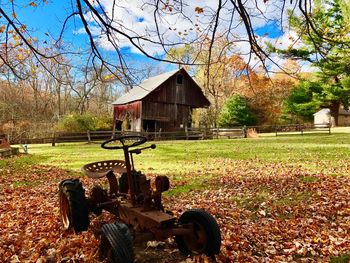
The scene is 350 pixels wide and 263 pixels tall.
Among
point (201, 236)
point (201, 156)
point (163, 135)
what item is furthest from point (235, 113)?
point (201, 236)

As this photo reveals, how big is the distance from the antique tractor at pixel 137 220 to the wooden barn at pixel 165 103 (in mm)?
28793

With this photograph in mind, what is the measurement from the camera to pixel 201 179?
9.73 m

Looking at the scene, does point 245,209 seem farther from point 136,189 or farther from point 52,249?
point 52,249

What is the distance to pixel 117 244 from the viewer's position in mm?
3248

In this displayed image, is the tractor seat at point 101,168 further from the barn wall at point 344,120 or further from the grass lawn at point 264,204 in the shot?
the barn wall at point 344,120

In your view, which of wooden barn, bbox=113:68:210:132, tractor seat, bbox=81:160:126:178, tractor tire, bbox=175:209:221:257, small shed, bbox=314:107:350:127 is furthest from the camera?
small shed, bbox=314:107:350:127

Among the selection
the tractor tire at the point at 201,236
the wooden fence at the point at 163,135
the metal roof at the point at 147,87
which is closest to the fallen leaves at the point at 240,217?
the tractor tire at the point at 201,236

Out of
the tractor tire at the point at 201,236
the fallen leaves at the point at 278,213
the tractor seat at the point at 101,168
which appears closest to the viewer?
the tractor tire at the point at 201,236

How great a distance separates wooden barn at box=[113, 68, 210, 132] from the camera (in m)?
34.5

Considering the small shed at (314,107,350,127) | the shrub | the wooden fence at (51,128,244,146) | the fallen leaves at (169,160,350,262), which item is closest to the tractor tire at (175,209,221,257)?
the fallen leaves at (169,160,350,262)

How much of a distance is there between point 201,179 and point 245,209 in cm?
331

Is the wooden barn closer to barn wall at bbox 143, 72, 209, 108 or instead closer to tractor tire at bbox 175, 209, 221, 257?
barn wall at bbox 143, 72, 209, 108

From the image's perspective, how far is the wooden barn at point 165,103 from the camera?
3450 centimetres

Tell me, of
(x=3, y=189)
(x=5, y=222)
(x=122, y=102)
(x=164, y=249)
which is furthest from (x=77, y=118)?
(x=164, y=249)
